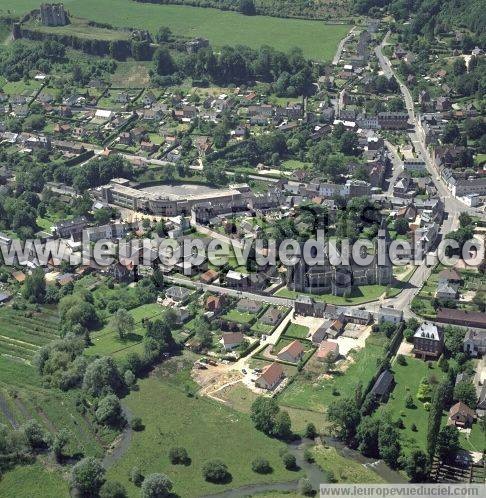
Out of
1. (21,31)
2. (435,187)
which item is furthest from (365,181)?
(21,31)

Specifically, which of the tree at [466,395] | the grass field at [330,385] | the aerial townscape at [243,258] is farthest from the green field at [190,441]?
the tree at [466,395]

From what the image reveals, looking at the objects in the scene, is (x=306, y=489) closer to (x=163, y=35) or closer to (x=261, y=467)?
(x=261, y=467)

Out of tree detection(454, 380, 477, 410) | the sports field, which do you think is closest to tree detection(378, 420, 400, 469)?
tree detection(454, 380, 477, 410)

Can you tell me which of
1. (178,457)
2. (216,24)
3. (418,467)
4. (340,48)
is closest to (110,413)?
(178,457)

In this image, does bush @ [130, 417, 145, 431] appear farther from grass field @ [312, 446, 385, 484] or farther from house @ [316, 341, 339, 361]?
house @ [316, 341, 339, 361]

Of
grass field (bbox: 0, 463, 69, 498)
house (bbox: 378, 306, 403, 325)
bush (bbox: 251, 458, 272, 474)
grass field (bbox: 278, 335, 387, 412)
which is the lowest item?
grass field (bbox: 0, 463, 69, 498)
